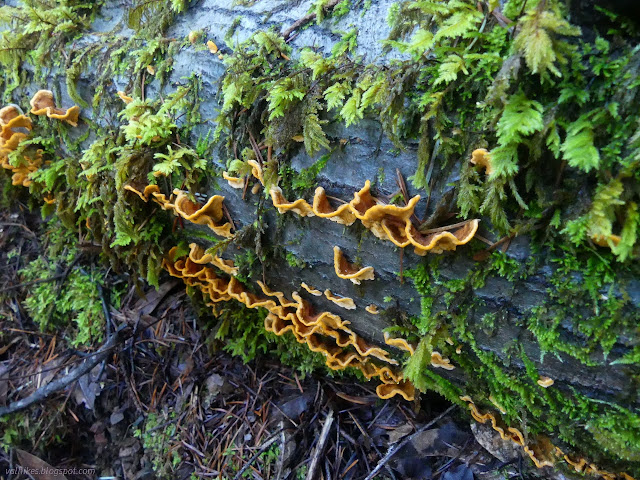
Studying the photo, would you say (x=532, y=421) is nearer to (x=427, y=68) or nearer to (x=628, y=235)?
(x=628, y=235)

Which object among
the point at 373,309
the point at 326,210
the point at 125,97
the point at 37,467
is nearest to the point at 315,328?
the point at 373,309

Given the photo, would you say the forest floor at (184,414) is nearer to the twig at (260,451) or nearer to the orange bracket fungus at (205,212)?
the twig at (260,451)

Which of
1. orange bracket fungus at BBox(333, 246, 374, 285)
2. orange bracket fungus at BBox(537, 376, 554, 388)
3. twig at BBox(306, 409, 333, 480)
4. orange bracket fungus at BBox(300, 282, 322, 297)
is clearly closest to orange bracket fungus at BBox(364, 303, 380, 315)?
orange bracket fungus at BBox(333, 246, 374, 285)

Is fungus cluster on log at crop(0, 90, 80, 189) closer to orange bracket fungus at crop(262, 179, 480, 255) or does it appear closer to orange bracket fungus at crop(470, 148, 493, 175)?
orange bracket fungus at crop(262, 179, 480, 255)

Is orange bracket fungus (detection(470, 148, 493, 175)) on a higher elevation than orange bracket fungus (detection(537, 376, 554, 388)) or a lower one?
higher

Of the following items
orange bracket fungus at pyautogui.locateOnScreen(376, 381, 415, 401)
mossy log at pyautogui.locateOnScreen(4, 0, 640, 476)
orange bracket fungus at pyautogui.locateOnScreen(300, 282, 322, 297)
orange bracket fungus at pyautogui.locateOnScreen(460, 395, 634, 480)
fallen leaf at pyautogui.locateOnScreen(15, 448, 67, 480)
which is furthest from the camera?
fallen leaf at pyautogui.locateOnScreen(15, 448, 67, 480)

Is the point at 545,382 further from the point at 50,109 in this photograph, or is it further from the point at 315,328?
the point at 50,109
